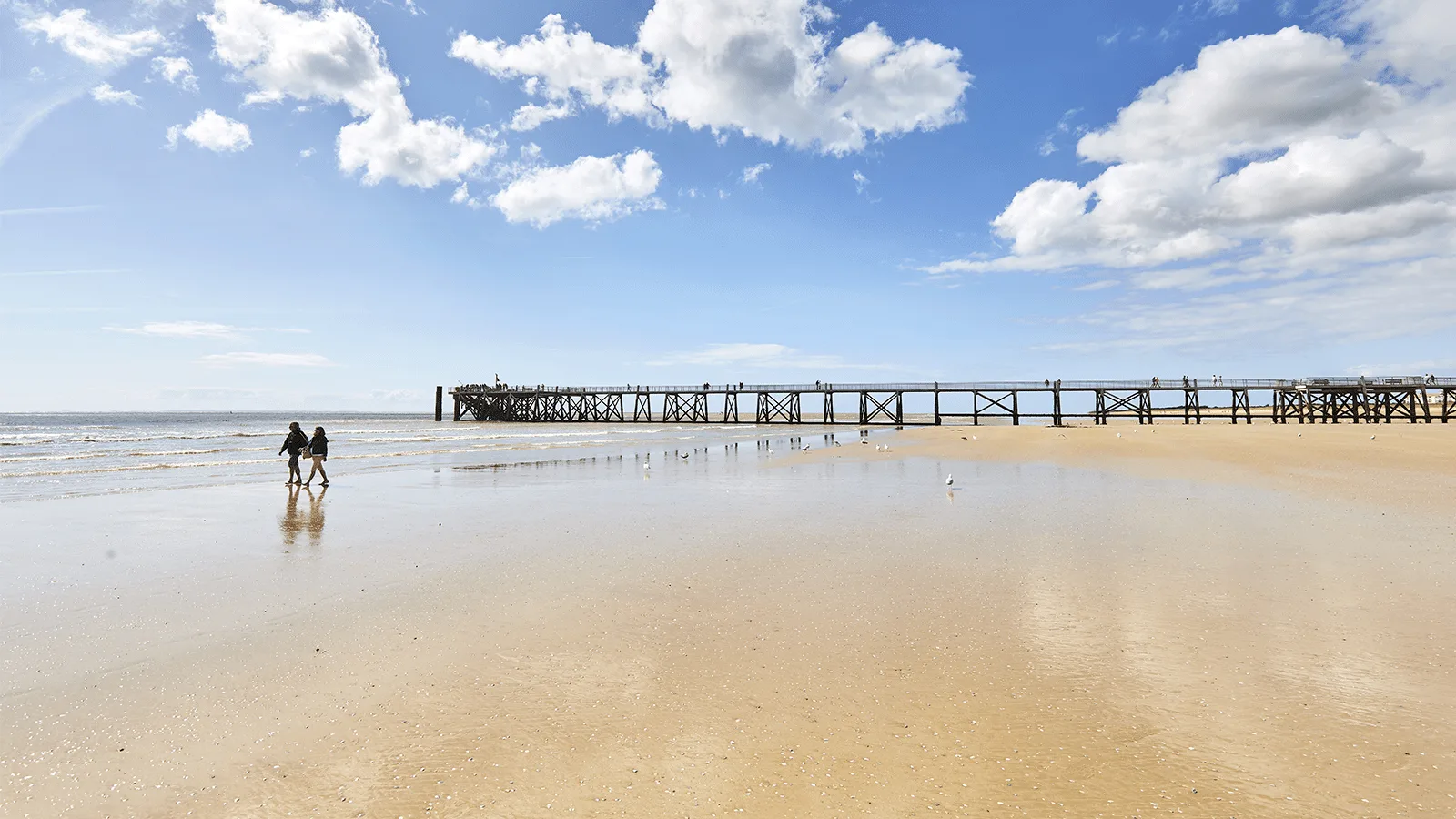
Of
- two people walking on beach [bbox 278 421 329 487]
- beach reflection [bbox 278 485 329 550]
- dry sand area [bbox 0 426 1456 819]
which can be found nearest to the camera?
dry sand area [bbox 0 426 1456 819]

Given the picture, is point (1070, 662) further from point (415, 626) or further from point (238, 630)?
point (238, 630)

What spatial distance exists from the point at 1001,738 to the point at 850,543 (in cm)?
526

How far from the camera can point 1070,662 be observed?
4688 mm

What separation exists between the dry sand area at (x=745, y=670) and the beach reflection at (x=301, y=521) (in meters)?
0.19

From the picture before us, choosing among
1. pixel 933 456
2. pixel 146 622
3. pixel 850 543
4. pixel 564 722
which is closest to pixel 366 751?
pixel 564 722

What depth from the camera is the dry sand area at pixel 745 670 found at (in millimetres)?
3227

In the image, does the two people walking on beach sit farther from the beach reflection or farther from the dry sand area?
the dry sand area

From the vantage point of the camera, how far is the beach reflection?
966cm

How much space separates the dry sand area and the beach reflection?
192 mm

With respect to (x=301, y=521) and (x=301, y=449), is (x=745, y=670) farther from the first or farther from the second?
(x=301, y=449)

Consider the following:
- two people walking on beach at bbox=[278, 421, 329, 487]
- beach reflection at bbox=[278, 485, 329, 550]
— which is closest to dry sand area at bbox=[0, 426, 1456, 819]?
beach reflection at bbox=[278, 485, 329, 550]

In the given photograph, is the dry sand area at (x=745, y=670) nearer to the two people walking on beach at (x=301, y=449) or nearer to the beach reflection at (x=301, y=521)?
the beach reflection at (x=301, y=521)

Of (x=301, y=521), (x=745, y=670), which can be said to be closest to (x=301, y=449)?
(x=301, y=521)

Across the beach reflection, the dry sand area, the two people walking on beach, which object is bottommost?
the dry sand area
